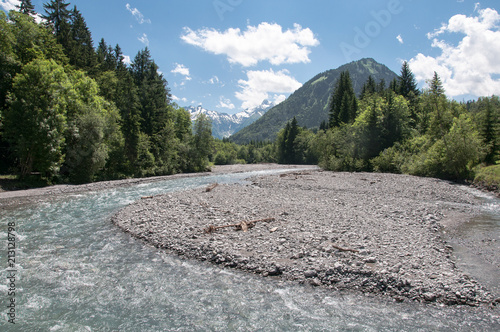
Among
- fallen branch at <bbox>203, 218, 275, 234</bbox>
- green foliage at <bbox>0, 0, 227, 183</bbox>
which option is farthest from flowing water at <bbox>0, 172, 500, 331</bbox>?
green foliage at <bbox>0, 0, 227, 183</bbox>

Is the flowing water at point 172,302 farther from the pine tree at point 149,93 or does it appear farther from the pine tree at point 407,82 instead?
the pine tree at point 407,82

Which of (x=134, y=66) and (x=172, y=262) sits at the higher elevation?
(x=134, y=66)

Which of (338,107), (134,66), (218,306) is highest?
(134,66)

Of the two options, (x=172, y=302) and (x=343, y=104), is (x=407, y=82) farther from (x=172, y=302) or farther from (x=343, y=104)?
(x=172, y=302)

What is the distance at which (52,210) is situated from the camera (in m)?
19.2

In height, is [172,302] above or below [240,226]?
below

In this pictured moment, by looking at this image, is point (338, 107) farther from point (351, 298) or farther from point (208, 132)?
point (351, 298)

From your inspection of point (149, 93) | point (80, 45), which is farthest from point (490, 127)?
point (80, 45)

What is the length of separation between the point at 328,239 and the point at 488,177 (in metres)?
29.8

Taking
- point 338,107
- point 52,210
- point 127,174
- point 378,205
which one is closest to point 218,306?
point 378,205

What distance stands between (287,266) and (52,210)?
18929mm

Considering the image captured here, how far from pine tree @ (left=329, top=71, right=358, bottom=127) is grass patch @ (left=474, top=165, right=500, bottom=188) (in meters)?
38.5

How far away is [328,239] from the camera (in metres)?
11.7

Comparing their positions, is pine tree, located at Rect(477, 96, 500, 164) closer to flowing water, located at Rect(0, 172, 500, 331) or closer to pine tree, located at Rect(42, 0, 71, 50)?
flowing water, located at Rect(0, 172, 500, 331)
